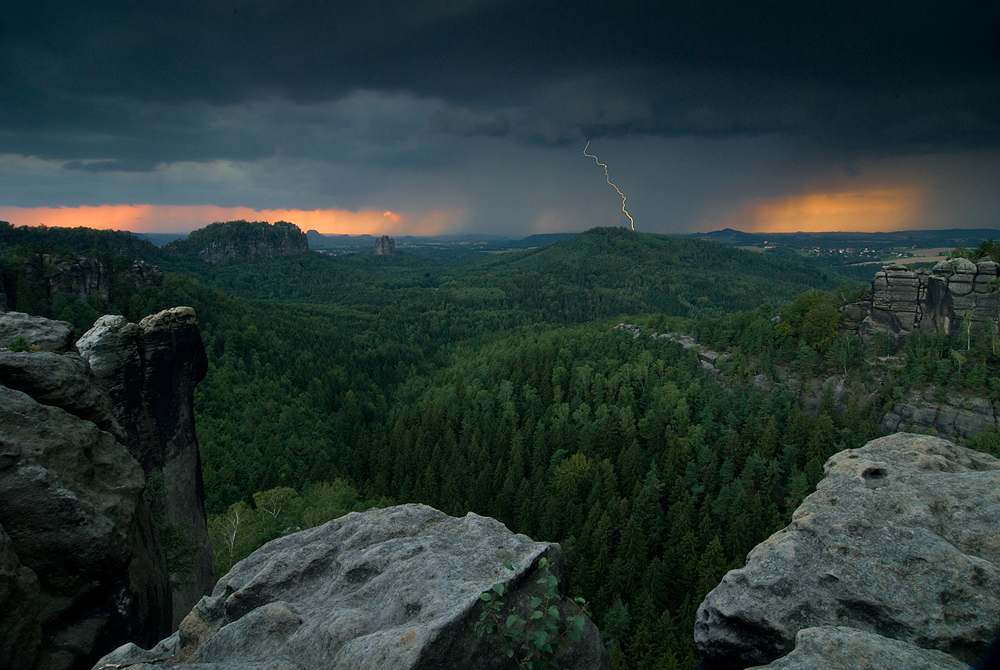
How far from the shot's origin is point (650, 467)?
48625 millimetres

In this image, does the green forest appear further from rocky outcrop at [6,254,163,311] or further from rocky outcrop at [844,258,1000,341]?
rocky outcrop at [844,258,1000,341]

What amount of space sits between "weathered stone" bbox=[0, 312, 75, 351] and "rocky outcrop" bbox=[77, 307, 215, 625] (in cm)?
278

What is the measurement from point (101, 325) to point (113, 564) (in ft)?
38.6

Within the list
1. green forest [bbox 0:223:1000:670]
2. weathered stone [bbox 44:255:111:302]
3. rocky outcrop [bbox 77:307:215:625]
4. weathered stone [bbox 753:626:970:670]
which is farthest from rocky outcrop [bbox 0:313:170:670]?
weathered stone [bbox 44:255:111:302]

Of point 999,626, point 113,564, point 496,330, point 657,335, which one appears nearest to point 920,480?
point 999,626

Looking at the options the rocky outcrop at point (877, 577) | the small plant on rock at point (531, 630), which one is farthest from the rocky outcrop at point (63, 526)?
the rocky outcrop at point (877, 577)

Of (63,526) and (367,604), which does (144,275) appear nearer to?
(63,526)

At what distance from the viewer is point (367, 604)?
9.18m

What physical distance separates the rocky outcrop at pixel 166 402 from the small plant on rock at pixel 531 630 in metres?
14.7

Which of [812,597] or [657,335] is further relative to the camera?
[657,335]

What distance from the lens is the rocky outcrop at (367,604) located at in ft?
25.3

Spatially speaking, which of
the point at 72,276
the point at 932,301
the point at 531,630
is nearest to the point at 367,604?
the point at 531,630

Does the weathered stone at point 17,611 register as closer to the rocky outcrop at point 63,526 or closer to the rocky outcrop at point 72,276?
the rocky outcrop at point 63,526

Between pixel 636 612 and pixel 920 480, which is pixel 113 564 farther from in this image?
pixel 636 612
